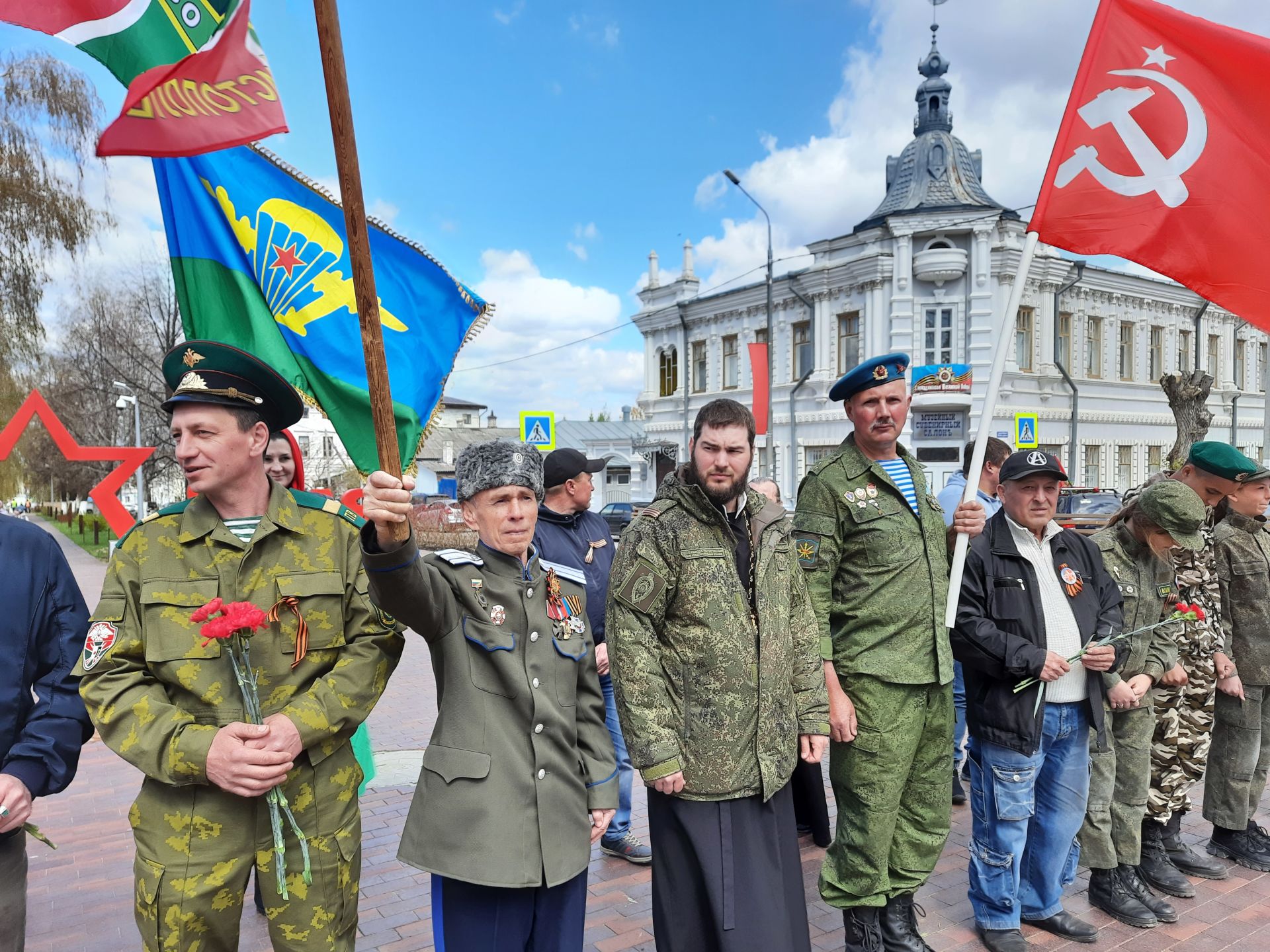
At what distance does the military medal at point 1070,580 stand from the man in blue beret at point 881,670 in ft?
1.84

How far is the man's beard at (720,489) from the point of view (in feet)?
9.41

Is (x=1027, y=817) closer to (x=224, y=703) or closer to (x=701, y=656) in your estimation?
(x=701, y=656)

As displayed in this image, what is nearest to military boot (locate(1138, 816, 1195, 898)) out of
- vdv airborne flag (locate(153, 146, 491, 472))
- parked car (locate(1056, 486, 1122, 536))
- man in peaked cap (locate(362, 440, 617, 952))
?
man in peaked cap (locate(362, 440, 617, 952))

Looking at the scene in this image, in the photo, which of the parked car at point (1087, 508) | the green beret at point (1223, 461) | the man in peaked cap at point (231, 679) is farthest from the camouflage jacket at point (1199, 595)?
the parked car at point (1087, 508)

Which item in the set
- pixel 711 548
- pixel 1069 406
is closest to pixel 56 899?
pixel 711 548

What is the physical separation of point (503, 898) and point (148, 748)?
3.47 ft

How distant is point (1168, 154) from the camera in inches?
138

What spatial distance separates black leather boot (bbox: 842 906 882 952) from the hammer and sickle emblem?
10.8 feet

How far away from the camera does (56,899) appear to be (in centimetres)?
395

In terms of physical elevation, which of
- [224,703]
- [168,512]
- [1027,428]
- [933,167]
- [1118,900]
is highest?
[933,167]

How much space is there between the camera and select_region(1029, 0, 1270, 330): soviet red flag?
132 inches

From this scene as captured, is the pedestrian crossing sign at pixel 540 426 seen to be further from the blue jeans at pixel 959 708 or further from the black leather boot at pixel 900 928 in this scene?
the black leather boot at pixel 900 928

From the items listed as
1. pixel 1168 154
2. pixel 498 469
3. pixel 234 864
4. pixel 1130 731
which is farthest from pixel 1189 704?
pixel 234 864

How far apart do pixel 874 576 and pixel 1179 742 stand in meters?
2.10
